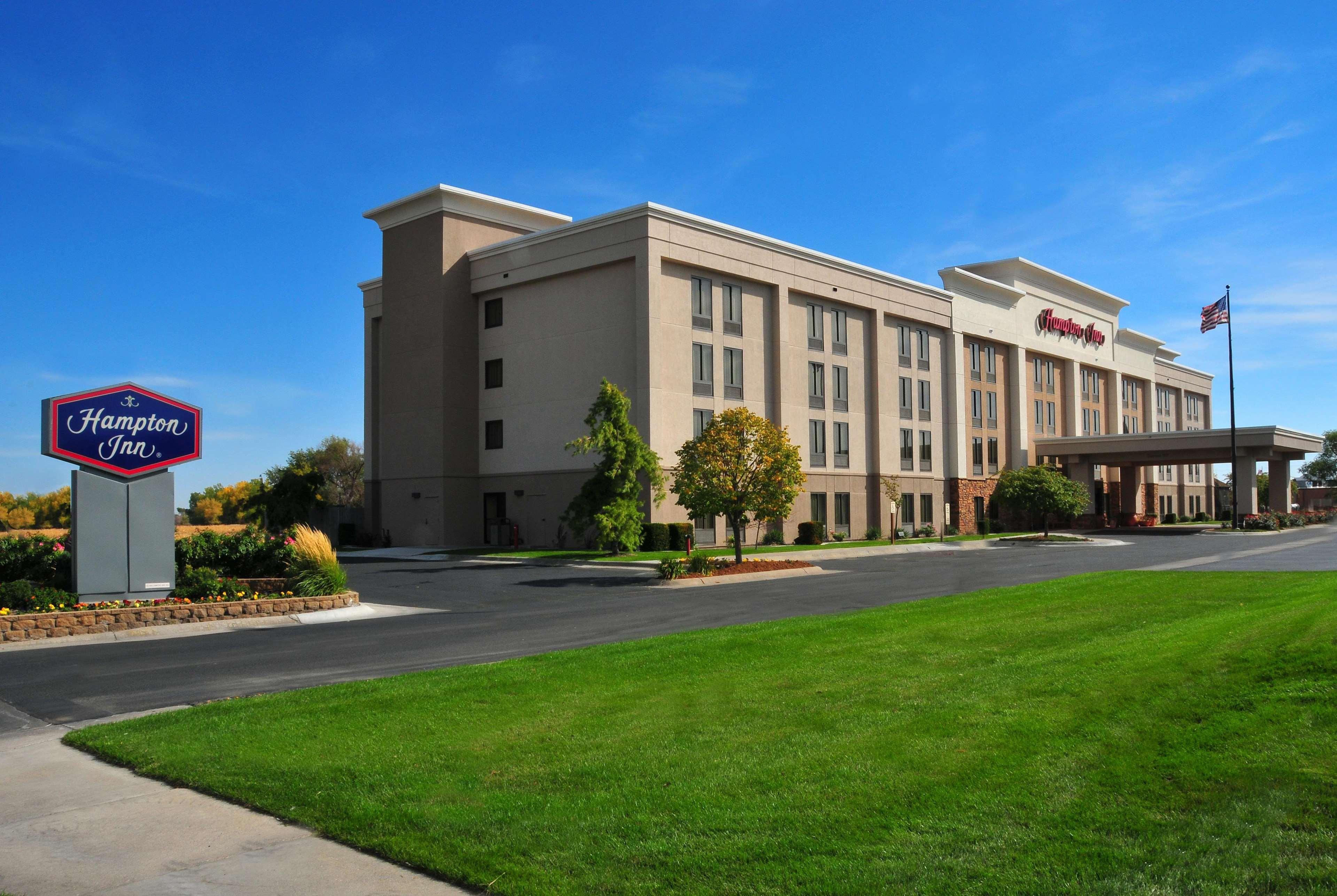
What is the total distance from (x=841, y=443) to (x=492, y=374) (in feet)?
59.9

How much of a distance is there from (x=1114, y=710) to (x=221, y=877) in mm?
5803

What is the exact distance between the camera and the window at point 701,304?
143 ft

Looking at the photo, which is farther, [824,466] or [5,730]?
[824,466]

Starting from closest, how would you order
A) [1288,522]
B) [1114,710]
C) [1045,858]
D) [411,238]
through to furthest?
[1045,858], [1114,710], [411,238], [1288,522]

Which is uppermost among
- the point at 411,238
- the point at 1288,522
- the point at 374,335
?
the point at 411,238

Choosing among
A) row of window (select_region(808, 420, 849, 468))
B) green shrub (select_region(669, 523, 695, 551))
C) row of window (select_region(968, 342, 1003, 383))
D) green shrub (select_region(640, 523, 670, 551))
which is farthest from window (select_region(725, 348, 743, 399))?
row of window (select_region(968, 342, 1003, 383))

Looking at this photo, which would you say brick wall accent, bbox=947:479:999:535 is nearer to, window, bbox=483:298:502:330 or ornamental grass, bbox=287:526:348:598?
window, bbox=483:298:502:330

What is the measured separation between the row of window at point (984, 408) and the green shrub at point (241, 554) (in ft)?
158

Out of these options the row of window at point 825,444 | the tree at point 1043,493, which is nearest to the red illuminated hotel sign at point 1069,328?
the tree at point 1043,493

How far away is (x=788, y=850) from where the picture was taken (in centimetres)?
532

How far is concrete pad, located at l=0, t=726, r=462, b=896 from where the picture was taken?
18.0ft

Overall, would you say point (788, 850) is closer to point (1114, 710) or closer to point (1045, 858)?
point (1045, 858)

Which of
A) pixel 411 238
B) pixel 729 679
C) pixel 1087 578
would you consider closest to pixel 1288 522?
pixel 1087 578

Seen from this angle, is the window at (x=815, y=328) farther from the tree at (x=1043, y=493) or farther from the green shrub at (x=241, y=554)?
the green shrub at (x=241, y=554)
